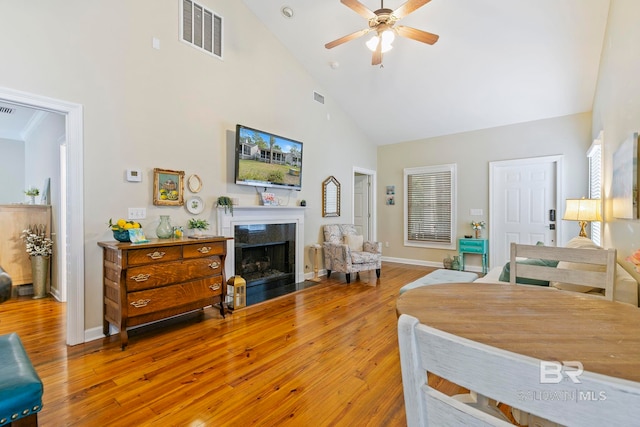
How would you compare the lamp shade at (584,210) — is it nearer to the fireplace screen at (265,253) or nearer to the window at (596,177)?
the window at (596,177)

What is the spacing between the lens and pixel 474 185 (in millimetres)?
5734

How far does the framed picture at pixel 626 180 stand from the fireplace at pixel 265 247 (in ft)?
11.8

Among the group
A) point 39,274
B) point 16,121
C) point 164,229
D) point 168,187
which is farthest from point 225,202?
point 16,121

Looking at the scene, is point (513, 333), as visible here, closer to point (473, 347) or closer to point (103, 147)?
point (473, 347)

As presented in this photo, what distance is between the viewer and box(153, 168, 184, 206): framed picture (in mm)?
3139

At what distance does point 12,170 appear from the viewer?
18.3ft

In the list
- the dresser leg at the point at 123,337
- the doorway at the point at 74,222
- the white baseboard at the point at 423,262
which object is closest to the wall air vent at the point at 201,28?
the doorway at the point at 74,222

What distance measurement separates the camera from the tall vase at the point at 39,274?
153 inches

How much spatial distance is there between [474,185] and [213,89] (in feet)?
16.0

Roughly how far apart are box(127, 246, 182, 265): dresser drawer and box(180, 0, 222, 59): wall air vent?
239cm

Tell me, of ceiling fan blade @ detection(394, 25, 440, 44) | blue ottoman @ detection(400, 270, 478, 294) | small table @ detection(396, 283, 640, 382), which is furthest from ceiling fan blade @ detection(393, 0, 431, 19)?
blue ottoman @ detection(400, 270, 478, 294)

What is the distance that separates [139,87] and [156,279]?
195 centimetres

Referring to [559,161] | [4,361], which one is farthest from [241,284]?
[559,161]

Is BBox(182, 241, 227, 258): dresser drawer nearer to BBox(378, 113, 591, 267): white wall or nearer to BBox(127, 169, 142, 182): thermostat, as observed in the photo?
BBox(127, 169, 142, 182): thermostat
